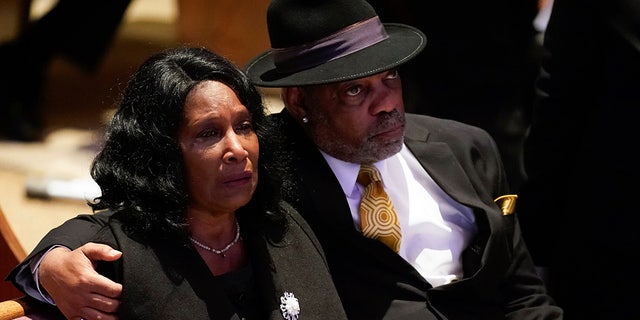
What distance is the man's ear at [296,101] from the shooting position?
299cm

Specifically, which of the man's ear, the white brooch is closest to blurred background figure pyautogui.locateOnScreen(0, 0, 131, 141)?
the man's ear

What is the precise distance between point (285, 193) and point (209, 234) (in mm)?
322

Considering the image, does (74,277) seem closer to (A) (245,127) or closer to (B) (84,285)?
(B) (84,285)

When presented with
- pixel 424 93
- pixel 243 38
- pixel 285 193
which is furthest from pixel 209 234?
pixel 424 93

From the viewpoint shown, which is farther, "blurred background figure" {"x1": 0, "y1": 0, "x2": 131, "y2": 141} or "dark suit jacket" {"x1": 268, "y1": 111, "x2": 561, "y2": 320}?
"blurred background figure" {"x1": 0, "y1": 0, "x2": 131, "y2": 141}

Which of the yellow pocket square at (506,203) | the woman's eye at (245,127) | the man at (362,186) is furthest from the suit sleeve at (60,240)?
the yellow pocket square at (506,203)

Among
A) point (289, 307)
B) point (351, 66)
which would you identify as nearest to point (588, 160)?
point (351, 66)

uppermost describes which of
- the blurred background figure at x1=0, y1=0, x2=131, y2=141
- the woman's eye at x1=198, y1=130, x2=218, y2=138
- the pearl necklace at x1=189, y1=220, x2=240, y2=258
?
the woman's eye at x1=198, y1=130, x2=218, y2=138

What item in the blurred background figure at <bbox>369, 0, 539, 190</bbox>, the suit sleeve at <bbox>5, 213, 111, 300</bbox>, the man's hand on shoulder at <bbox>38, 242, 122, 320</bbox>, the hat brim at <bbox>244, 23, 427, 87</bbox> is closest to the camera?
the man's hand on shoulder at <bbox>38, 242, 122, 320</bbox>

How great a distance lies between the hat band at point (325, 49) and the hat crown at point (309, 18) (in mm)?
13

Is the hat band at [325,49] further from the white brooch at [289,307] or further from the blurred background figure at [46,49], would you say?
the blurred background figure at [46,49]

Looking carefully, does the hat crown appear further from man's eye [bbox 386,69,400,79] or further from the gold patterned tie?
the gold patterned tie

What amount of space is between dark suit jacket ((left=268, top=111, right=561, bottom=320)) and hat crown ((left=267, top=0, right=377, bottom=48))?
23 centimetres

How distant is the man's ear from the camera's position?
2.99m
